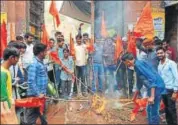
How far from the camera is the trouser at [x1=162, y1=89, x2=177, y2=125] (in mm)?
8469

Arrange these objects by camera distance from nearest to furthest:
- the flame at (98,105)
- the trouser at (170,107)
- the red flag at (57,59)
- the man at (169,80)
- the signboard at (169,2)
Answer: the man at (169,80) < the trouser at (170,107) < the flame at (98,105) < the red flag at (57,59) < the signboard at (169,2)

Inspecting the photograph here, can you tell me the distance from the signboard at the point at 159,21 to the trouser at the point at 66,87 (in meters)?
4.16

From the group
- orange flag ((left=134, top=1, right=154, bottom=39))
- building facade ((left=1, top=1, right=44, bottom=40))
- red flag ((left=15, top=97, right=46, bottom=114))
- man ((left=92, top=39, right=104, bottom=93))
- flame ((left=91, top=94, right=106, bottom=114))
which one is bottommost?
flame ((left=91, top=94, right=106, bottom=114))

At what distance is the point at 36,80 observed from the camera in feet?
25.6

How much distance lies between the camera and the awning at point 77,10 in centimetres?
2258

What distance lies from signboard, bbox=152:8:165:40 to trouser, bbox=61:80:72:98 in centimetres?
416

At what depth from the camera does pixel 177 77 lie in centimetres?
851

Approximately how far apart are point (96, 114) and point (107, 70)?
393cm

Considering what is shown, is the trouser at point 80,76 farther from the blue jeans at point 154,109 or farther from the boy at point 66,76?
the blue jeans at point 154,109

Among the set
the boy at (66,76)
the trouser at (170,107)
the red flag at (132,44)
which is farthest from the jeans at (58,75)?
the trouser at (170,107)

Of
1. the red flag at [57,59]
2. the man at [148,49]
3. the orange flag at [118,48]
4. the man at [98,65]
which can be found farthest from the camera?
the man at [98,65]

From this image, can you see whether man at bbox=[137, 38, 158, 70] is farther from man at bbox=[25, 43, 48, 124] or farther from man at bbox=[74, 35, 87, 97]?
man at bbox=[25, 43, 48, 124]

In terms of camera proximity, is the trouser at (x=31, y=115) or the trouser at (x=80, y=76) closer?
→ the trouser at (x=31, y=115)

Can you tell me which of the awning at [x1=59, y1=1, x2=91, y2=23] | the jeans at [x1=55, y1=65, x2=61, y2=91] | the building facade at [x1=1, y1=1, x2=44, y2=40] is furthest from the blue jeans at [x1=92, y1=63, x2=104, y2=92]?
the awning at [x1=59, y1=1, x2=91, y2=23]
